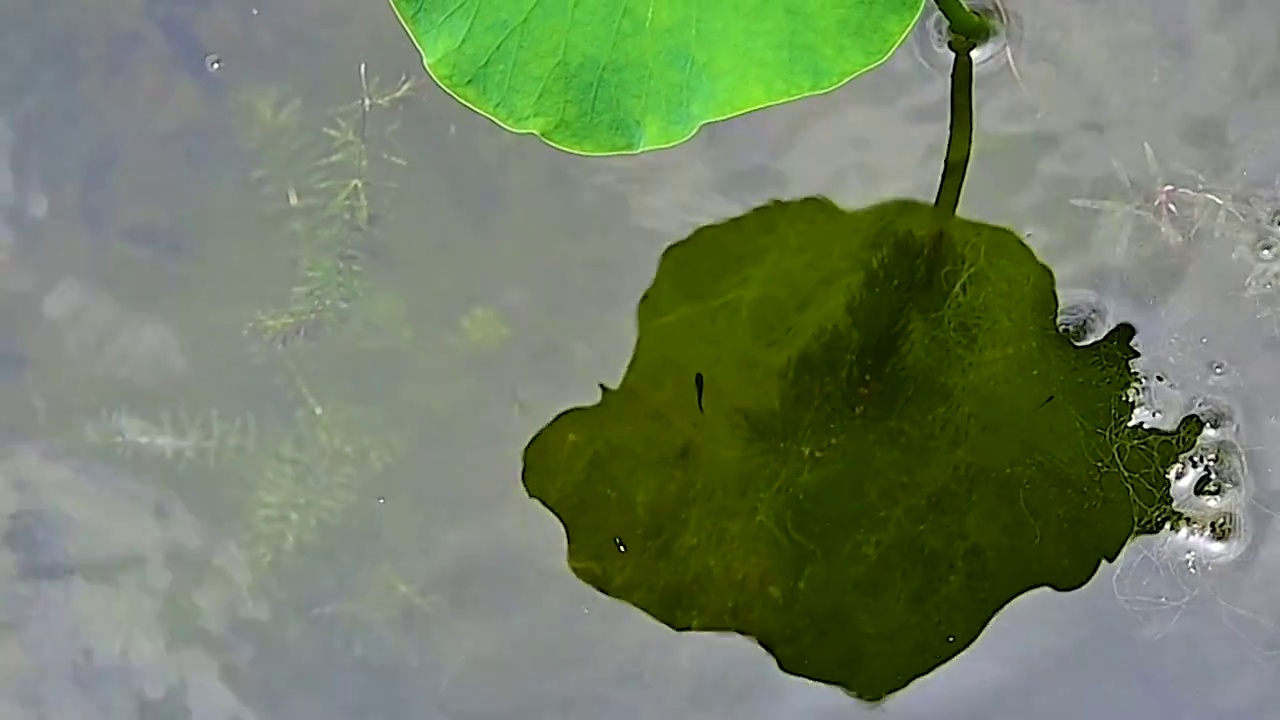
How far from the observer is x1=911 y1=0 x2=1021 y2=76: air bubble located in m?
1.78

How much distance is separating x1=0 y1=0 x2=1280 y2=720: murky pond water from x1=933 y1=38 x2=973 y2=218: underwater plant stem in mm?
20

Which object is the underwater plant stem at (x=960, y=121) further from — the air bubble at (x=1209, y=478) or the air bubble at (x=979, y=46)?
the air bubble at (x=1209, y=478)

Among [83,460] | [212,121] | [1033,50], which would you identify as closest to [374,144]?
[212,121]

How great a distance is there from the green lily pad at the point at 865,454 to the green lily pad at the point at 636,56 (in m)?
0.53

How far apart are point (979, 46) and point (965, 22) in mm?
71

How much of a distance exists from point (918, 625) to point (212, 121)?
1.28 m

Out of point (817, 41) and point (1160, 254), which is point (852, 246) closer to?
point (1160, 254)

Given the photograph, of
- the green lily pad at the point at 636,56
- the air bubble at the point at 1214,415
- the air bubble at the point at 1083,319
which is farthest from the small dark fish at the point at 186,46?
the air bubble at the point at 1214,415

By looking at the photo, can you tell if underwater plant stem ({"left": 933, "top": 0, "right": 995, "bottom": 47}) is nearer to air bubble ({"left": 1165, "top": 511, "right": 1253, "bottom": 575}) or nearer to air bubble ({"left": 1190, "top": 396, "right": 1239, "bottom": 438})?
air bubble ({"left": 1190, "top": 396, "right": 1239, "bottom": 438})

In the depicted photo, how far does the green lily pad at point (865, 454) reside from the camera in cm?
176

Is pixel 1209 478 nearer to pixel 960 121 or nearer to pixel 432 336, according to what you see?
pixel 960 121

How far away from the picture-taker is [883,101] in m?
1.79

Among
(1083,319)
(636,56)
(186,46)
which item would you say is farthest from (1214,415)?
(186,46)

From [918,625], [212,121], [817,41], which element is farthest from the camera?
[212,121]
